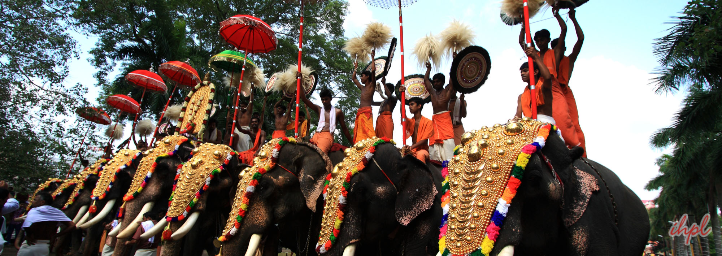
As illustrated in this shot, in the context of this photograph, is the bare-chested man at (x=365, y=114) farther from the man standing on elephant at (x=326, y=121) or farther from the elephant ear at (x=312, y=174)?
the elephant ear at (x=312, y=174)

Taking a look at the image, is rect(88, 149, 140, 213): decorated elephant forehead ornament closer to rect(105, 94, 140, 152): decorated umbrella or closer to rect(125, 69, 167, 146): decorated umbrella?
rect(125, 69, 167, 146): decorated umbrella

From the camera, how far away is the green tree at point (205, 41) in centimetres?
2034

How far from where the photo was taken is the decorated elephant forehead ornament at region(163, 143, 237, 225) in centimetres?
626

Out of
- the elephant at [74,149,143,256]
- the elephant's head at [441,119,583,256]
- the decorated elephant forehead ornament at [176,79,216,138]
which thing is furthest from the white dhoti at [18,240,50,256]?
the elephant's head at [441,119,583,256]

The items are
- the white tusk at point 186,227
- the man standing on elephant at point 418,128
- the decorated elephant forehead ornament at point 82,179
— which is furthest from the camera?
the decorated elephant forehead ornament at point 82,179

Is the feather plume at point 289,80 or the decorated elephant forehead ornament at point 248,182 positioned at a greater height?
the feather plume at point 289,80

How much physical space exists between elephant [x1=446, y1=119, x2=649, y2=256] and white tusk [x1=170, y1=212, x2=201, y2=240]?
4.04 m

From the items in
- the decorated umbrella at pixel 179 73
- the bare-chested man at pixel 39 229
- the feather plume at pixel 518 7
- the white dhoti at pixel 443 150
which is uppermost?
the decorated umbrella at pixel 179 73

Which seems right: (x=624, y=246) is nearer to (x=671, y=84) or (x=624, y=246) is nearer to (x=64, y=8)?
(x=671, y=84)

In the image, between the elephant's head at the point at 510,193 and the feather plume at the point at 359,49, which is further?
the feather plume at the point at 359,49

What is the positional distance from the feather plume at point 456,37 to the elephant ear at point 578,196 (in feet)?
13.1

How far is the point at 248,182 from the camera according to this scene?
5781mm

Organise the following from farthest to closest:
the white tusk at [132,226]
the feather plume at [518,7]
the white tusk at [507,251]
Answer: the white tusk at [132,226] < the feather plume at [518,7] < the white tusk at [507,251]

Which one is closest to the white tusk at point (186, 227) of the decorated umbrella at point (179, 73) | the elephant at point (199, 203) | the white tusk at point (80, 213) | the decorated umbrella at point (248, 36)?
the elephant at point (199, 203)
